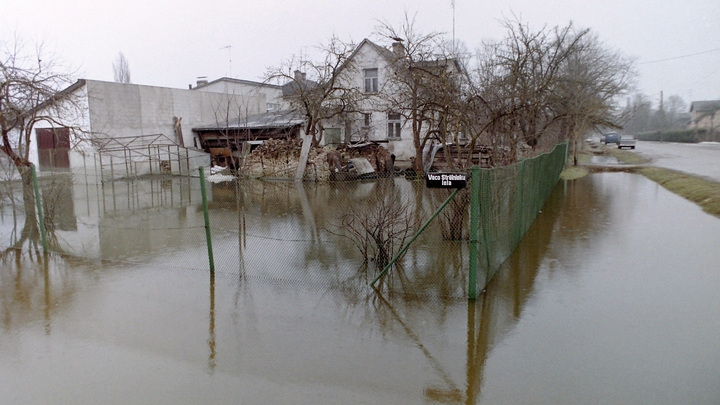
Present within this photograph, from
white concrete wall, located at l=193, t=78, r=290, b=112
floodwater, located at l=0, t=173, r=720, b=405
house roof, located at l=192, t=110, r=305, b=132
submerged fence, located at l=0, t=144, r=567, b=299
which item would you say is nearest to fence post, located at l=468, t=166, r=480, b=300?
submerged fence, located at l=0, t=144, r=567, b=299

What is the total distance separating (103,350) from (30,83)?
36.5 ft

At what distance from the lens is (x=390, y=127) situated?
3344cm

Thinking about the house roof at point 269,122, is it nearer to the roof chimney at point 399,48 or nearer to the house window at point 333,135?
the house window at point 333,135

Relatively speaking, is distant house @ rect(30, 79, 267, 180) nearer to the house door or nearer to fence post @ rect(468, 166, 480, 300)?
the house door

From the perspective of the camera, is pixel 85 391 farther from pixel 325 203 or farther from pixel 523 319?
pixel 325 203

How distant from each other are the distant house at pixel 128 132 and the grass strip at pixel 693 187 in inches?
746

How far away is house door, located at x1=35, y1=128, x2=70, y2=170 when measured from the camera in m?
26.6

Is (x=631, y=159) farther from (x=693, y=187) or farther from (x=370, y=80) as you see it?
(x=693, y=187)

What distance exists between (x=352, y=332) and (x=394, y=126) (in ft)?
94.0

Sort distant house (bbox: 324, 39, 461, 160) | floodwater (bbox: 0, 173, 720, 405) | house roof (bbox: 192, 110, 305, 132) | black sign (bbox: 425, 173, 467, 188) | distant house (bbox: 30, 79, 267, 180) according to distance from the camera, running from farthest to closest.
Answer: distant house (bbox: 324, 39, 461, 160) < house roof (bbox: 192, 110, 305, 132) < distant house (bbox: 30, 79, 267, 180) < black sign (bbox: 425, 173, 467, 188) < floodwater (bbox: 0, 173, 720, 405)

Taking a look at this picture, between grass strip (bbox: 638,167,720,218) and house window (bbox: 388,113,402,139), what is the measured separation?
15.3 meters

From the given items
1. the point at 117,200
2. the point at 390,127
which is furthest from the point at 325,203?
the point at 390,127

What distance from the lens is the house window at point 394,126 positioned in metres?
33.0

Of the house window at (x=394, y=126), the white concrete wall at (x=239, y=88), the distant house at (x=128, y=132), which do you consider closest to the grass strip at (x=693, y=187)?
the house window at (x=394, y=126)
